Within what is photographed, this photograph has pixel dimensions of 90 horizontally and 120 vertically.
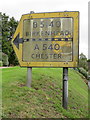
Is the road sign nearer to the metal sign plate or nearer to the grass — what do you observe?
the metal sign plate

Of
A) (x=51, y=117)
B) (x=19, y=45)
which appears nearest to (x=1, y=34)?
(x=19, y=45)

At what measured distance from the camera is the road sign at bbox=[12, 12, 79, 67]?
5.33 meters

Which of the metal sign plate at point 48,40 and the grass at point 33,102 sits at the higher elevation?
the metal sign plate at point 48,40

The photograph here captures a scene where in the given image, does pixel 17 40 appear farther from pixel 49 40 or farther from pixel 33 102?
pixel 33 102

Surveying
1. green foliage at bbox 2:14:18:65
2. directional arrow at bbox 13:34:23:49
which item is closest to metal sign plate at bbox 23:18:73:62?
directional arrow at bbox 13:34:23:49

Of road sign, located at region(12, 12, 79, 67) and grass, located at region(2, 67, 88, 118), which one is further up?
road sign, located at region(12, 12, 79, 67)

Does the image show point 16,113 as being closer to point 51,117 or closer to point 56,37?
point 51,117

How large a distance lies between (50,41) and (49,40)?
0.15ft

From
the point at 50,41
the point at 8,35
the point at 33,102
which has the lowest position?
the point at 33,102

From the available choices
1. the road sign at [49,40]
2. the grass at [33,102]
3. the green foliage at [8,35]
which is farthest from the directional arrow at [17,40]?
the green foliage at [8,35]

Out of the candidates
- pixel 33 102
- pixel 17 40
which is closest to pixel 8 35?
pixel 17 40

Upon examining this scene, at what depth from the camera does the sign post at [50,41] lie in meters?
5.33

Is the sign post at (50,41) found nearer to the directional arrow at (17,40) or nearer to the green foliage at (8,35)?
the directional arrow at (17,40)

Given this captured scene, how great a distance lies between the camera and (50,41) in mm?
5426
